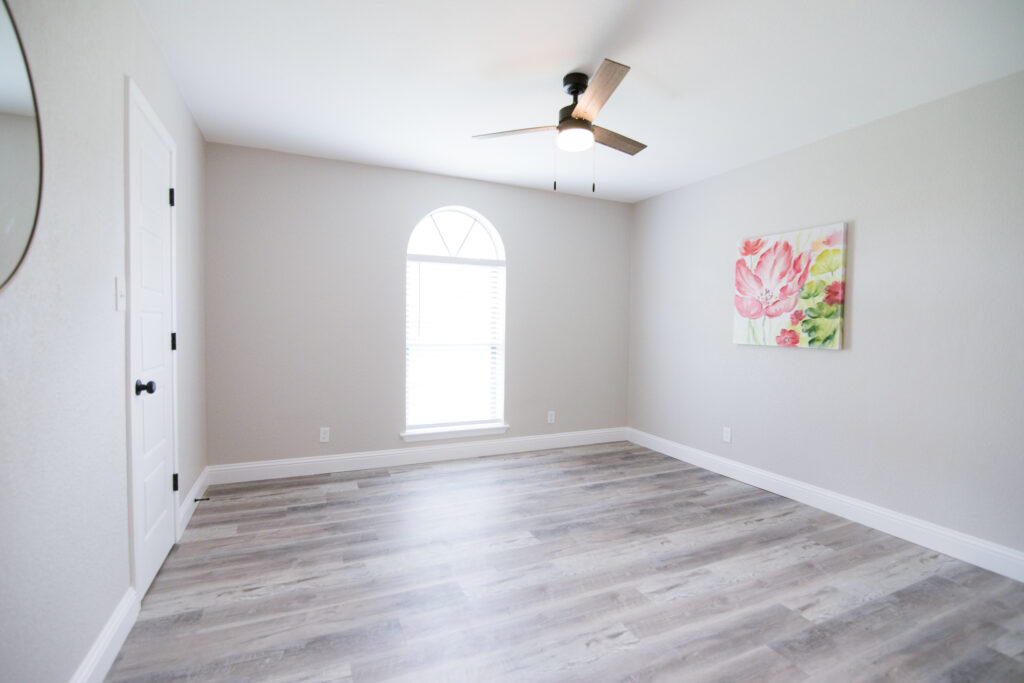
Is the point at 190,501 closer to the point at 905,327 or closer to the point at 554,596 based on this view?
the point at 554,596

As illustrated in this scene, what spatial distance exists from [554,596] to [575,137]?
2377mm

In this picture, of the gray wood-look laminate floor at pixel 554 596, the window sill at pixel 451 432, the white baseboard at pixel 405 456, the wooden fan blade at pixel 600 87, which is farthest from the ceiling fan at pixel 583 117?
the white baseboard at pixel 405 456

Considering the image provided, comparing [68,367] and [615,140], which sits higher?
[615,140]

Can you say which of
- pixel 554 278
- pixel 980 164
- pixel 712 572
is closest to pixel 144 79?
pixel 554 278

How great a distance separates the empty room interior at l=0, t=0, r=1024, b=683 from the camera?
5.17 ft

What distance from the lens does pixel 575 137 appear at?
2.43 m

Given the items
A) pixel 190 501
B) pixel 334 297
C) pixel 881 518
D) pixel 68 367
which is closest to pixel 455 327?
pixel 334 297

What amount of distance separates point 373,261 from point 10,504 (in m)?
3.00

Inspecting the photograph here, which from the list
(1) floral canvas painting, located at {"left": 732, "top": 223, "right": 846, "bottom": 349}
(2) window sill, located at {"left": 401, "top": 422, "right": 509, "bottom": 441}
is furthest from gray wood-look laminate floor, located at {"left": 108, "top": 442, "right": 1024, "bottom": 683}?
(1) floral canvas painting, located at {"left": 732, "top": 223, "right": 846, "bottom": 349}

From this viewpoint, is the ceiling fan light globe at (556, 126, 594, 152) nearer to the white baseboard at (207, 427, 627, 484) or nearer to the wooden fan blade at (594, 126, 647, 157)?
the wooden fan blade at (594, 126, 647, 157)

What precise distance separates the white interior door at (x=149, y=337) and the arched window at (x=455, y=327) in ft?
6.19

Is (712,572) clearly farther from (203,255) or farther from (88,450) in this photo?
(203,255)

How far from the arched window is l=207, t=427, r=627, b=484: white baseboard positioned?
0.47 ft

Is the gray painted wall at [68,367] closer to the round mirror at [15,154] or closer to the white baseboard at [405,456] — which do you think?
the round mirror at [15,154]
